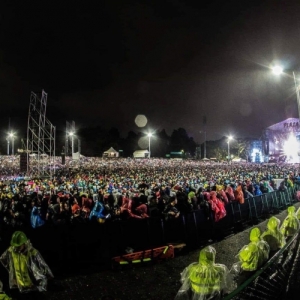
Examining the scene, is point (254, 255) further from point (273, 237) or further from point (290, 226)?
point (290, 226)

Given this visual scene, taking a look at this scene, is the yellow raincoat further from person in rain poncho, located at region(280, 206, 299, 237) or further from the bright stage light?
the bright stage light

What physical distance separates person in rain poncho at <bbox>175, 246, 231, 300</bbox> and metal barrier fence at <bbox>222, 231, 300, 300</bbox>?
62 centimetres

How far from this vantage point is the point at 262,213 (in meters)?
14.3

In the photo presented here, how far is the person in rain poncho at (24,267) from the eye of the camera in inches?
232

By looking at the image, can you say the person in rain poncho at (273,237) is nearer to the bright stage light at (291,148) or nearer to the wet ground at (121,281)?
the wet ground at (121,281)

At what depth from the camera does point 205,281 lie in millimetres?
4273

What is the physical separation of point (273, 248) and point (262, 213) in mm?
8362

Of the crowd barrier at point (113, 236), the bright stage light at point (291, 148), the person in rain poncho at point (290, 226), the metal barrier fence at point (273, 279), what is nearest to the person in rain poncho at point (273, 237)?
the metal barrier fence at point (273, 279)

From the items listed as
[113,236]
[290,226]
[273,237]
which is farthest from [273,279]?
[113,236]

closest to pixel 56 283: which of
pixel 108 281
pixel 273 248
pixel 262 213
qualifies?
pixel 108 281

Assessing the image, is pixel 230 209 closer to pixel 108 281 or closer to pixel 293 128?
pixel 108 281

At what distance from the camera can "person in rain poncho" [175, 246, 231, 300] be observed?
4284 millimetres

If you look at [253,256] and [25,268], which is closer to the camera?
[253,256]

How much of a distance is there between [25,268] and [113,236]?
2952 millimetres
